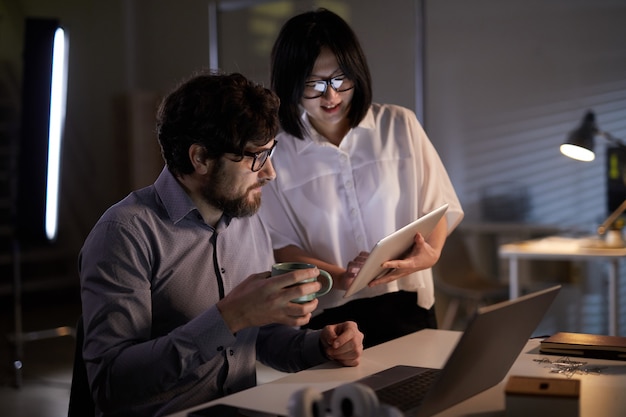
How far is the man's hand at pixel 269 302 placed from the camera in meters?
1.46

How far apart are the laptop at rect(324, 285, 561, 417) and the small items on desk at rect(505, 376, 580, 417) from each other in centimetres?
9

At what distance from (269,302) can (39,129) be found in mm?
3389

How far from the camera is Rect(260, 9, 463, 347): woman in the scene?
2.21 metres

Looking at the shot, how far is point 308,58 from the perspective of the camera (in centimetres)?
220

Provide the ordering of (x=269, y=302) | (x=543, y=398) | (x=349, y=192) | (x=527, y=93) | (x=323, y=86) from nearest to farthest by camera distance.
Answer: (x=543, y=398), (x=269, y=302), (x=323, y=86), (x=349, y=192), (x=527, y=93)

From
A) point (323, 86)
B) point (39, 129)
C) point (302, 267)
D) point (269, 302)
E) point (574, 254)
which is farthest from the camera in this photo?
point (39, 129)

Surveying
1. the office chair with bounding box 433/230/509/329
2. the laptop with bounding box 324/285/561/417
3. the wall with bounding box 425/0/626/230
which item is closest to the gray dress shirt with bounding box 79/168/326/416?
the laptop with bounding box 324/285/561/417

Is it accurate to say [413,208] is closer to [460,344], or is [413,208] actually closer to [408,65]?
[460,344]

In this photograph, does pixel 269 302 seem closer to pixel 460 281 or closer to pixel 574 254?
pixel 574 254

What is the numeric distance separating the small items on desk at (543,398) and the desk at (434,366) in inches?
2.9

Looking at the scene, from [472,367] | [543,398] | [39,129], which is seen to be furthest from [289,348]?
[39,129]

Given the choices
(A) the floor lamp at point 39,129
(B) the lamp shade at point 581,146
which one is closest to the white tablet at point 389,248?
(B) the lamp shade at point 581,146

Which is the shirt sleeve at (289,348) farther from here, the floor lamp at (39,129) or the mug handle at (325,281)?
the floor lamp at (39,129)

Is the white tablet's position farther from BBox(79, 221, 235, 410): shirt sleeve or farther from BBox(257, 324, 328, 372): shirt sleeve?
BBox(79, 221, 235, 410): shirt sleeve
